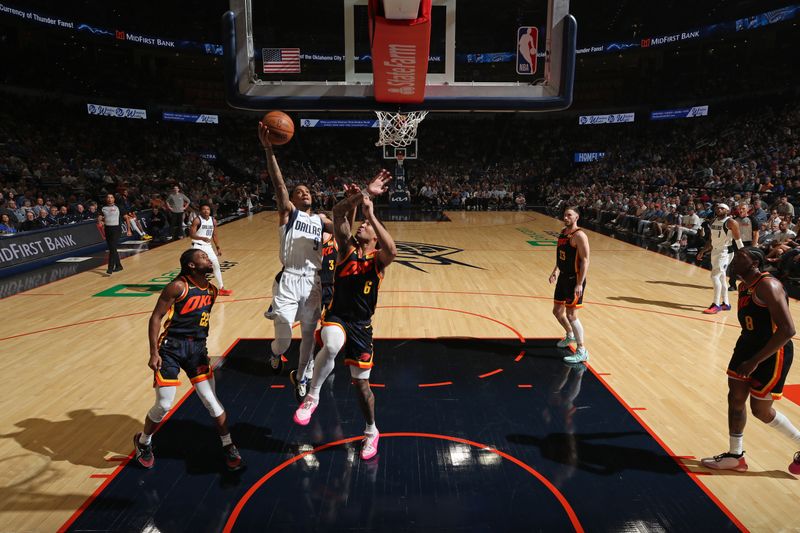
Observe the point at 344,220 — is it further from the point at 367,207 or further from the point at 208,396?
the point at 208,396

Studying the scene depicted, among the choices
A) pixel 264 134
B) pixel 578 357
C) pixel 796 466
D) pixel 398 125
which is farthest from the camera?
pixel 398 125

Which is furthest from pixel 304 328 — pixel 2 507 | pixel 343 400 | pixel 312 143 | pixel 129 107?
pixel 312 143

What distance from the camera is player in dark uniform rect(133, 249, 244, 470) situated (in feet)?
11.8

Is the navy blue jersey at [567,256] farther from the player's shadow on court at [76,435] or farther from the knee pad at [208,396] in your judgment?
the player's shadow on court at [76,435]

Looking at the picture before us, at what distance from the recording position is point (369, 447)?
402 centimetres

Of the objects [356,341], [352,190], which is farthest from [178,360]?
[352,190]

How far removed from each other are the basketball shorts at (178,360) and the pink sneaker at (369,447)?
4.19 ft

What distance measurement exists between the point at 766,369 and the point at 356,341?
9.32 feet

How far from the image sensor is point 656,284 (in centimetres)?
1025

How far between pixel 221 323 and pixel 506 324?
4092mm

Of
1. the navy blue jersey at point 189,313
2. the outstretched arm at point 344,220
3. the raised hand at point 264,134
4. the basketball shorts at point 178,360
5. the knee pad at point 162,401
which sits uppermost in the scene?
the raised hand at point 264,134

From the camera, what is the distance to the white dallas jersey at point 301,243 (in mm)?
4816

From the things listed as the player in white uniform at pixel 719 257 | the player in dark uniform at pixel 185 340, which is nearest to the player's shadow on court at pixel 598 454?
the player in dark uniform at pixel 185 340

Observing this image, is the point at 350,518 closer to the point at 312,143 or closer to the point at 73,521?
the point at 73,521
